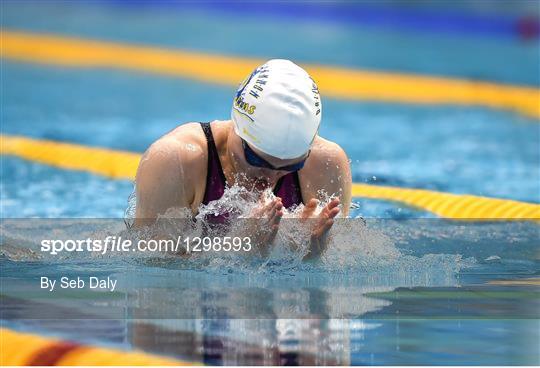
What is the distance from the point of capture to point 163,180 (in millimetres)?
3932

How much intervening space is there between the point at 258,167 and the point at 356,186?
2.14 metres

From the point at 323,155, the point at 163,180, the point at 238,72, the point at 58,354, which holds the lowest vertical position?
the point at 58,354

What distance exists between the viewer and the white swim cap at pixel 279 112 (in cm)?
378

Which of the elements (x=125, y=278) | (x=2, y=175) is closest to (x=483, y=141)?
(x=2, y=175)

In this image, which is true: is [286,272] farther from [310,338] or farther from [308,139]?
[310,338]

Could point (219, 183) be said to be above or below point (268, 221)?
above

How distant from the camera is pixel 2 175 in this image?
667cm

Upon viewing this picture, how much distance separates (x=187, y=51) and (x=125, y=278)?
26.5 ft

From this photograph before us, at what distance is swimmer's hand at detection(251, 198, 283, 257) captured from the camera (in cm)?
360

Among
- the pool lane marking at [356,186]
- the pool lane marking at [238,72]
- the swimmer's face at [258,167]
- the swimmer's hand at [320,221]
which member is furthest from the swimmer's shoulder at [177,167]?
the pool lane marking at [238,72]

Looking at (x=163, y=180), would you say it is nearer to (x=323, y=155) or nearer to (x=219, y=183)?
(x=219, y=183)

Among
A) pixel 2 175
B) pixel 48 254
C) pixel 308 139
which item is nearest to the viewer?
pixel 308 139

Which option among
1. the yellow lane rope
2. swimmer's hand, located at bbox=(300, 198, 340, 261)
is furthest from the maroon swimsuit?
the yellow lane rope
